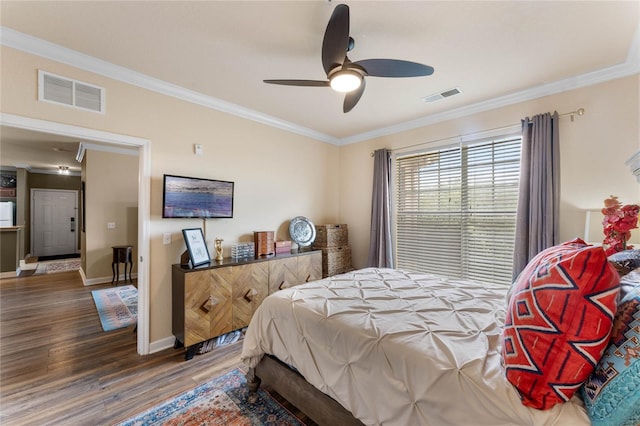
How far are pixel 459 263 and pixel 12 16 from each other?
4.80 metres

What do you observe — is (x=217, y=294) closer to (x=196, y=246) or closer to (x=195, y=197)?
(x=196, y=246)

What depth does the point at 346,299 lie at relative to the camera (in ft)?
6.42

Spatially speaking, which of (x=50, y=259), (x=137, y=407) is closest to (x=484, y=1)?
(x=137, y=407)

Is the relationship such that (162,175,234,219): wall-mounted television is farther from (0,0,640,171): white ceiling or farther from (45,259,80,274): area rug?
(45,259,80,274): area rug

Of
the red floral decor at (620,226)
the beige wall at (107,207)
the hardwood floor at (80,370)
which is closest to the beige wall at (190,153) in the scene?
the hardwood floor at (80,370)

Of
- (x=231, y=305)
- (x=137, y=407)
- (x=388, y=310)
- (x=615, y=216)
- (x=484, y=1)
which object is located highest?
(x=484, y=1)

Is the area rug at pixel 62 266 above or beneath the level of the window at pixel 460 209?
beneath

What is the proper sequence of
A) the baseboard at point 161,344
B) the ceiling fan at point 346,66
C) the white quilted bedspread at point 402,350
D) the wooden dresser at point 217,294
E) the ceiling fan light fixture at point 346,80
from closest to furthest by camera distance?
1. the white quilted bedspread at point 402,350
2. the ceiling fan at point 346,66
3. the ceiling fan light fixture at point 346,80
4. the wooden dresser at point 217,294
5. the baseboard at point 161,344

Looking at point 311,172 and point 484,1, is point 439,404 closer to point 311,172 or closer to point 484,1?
point 484,1

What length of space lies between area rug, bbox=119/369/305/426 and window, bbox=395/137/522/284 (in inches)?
108

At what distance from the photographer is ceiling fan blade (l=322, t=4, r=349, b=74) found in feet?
5.02

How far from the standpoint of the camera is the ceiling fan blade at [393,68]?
73.8 inches

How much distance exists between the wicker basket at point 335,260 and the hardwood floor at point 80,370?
68.5 inches

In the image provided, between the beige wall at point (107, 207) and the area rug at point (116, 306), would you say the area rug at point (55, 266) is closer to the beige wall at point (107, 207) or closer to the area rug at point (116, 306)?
the beige wall at point (107, 207)
